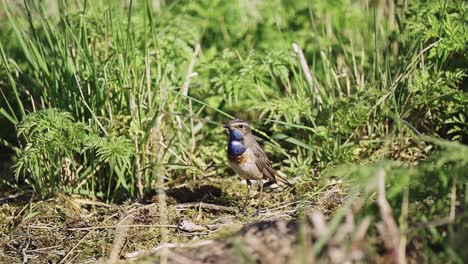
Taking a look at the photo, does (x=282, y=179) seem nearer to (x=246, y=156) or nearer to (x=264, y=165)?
(x=264, y=165)

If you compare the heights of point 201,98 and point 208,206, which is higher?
point 201,98

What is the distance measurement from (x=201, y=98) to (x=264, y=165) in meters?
1.12

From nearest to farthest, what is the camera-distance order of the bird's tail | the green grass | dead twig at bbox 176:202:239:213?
the green grass, dead twig at bbox 176:202:239:213, the bird's tail

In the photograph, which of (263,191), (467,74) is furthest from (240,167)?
(467,74)

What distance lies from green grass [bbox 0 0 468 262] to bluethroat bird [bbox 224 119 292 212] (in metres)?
0.23

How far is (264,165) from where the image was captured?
5.99m

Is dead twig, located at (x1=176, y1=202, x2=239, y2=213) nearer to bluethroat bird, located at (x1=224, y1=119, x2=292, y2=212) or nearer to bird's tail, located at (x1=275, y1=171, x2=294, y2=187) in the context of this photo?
bluethroat bird, located at (x1=224, y1=119, x2=292, y2=212)

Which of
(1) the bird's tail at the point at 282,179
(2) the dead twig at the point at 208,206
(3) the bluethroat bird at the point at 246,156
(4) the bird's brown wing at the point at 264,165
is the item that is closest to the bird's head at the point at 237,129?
(3) the bluethroat bird at the point at 246,156

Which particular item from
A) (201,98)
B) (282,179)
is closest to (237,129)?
(282,179)

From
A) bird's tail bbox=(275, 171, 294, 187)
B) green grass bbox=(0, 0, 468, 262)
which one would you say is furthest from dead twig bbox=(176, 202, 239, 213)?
bird's tail bbox=(275, 171, 294, 187)

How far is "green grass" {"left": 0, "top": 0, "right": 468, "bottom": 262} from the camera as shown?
5723 mm

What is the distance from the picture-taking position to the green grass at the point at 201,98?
5723 millimetres

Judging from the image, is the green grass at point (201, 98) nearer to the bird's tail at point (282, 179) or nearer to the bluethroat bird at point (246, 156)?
the bird's tail at point (282, 179)

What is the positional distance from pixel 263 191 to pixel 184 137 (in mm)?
837
